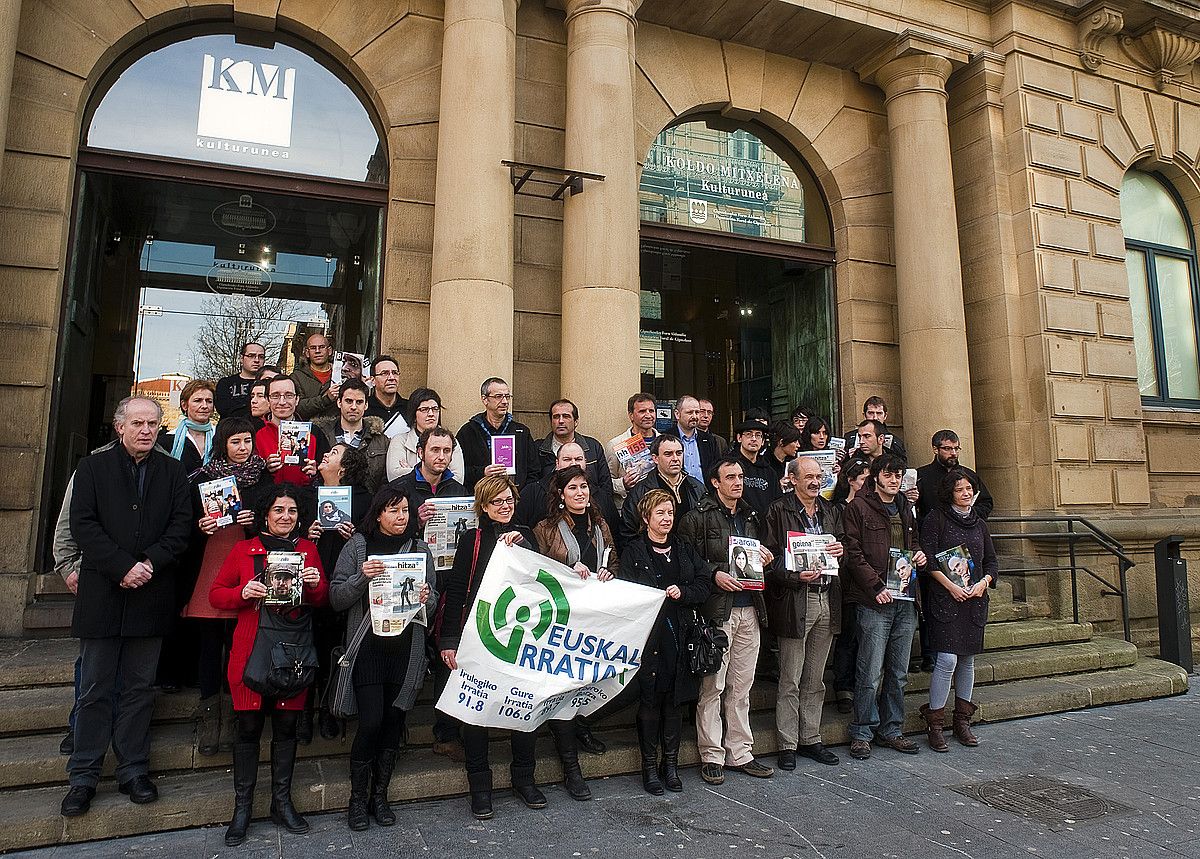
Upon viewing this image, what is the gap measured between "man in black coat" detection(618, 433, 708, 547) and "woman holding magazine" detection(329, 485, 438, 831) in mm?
1682

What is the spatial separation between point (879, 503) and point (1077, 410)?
613cm

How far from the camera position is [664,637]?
215 inches

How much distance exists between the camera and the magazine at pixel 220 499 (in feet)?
15.9

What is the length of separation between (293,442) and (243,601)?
51.4 inches

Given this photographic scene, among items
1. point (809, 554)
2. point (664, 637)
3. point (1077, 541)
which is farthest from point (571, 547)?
point (1077, 541)

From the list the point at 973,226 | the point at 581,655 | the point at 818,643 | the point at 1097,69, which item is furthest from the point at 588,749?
the point at 1097,69

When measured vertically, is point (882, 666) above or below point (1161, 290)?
below

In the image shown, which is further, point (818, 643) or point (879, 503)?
point (879, 503)

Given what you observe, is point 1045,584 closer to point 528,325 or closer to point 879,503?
point 879,503

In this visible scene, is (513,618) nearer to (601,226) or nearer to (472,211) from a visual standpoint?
(472,211)

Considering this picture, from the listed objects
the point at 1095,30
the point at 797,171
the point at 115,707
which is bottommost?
the point at 115,707

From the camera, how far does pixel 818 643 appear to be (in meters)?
6.09

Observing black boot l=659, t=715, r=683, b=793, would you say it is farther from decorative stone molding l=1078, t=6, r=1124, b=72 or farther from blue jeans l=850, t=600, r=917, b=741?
decorative stone molding l=1078, t=6, r=1124, b=72

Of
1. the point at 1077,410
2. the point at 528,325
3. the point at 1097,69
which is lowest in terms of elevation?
the point at 1077,410
